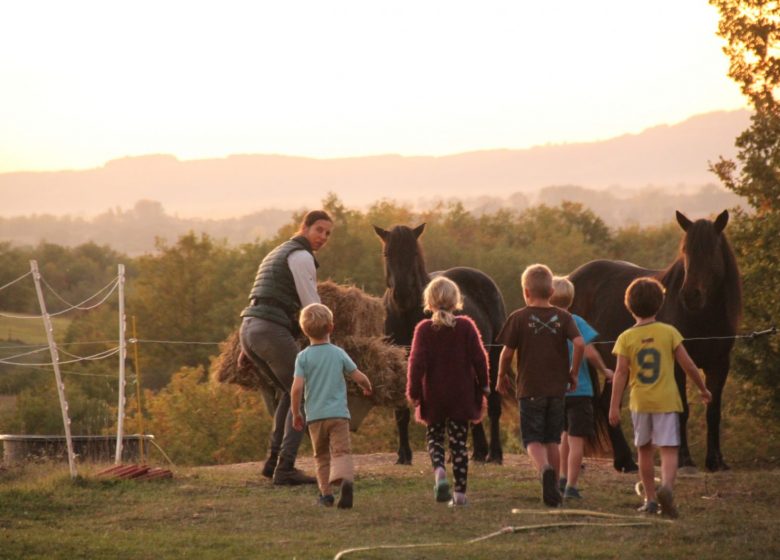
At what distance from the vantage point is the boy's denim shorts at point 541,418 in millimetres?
9016

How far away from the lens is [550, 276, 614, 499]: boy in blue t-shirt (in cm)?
950

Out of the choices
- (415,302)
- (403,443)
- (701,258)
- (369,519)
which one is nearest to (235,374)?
(415,302)

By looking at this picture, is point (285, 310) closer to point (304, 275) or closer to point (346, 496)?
point (304, 275)

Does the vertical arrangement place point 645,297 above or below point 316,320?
above

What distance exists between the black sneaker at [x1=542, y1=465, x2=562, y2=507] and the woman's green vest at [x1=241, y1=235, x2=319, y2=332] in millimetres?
2772

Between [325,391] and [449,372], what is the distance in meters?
0.95

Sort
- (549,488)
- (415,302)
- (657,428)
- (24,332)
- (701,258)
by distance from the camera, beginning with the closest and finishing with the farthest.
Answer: (657,428), (549,488), (701,258), (415,302), (24,332)

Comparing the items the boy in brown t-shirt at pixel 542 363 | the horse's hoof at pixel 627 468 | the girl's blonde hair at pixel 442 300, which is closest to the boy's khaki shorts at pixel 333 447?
the girl's blonde hair at pixel 442 300

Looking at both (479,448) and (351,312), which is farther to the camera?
(479,448)

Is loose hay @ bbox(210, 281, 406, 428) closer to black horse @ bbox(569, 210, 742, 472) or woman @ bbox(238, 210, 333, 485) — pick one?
woman @ bbox(238, 210, 333, 485)

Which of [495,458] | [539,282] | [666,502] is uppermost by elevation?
[539,282]

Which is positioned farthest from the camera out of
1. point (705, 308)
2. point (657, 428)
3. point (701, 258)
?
point (705, 308)

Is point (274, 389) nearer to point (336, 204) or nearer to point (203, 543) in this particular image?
point (203, 543)

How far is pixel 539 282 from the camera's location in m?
8.98
